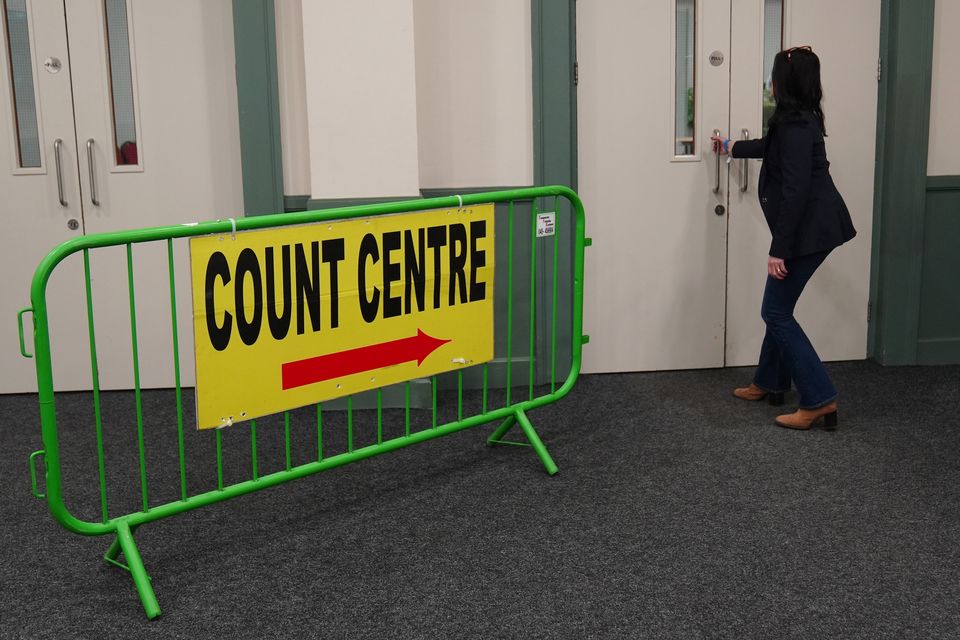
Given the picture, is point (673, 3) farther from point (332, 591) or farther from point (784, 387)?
point (332, 591)

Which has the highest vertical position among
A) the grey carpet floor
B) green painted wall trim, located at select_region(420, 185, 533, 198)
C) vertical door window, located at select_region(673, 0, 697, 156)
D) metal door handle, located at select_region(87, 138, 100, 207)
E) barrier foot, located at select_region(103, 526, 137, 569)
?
vertical door window, located at select_region(673, 0, 697, 156)

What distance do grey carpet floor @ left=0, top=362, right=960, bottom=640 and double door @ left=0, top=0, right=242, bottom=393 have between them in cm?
72

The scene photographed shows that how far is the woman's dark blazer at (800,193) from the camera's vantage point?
407 cm

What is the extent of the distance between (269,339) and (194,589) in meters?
0.76

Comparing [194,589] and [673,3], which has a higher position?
[673,3]

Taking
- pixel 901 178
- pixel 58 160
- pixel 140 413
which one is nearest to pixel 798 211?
pixel 901 178

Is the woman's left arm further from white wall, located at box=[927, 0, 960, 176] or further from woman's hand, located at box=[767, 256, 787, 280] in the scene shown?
white wall, located at box=[927, 0, 960, 176]

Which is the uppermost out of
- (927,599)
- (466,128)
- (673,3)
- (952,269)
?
(673,3)

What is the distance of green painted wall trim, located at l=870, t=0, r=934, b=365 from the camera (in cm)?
500

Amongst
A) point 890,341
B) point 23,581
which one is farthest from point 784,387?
point 23,581

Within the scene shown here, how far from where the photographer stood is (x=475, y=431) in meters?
4.42

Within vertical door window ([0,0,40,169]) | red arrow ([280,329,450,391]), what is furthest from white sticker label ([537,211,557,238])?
vertical door window ([0,0,40,169])

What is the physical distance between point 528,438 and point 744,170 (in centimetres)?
191

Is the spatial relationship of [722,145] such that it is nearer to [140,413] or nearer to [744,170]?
[744,170]
